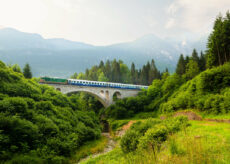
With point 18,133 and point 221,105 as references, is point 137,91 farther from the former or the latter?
point 18,133

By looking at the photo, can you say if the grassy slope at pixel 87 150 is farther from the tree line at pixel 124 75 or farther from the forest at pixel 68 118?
the tree line at pixel 124 75

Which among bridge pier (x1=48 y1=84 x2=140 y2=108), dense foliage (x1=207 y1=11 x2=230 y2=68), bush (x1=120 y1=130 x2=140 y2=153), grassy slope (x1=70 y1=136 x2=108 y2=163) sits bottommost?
grassy slope (x1=70 y1=136 x2=108 y2=163)

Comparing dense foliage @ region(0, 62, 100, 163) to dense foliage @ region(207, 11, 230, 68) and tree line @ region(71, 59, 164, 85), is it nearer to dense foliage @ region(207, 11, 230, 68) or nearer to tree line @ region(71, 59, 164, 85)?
dense foliage @ region(207, 11, 230, 68)

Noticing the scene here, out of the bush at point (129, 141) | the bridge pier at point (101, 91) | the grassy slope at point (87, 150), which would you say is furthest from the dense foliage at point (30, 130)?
the bridge pier at point (101, 91)

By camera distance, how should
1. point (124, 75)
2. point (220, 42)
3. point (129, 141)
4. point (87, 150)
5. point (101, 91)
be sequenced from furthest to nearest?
point (124, 75) < point (101, 91) < point (220, 42) < point (87, 150) < point (129, 141)

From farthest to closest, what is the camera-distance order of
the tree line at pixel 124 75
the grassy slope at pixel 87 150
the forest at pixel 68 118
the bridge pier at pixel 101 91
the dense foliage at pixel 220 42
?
1. the tree line at pixel 124 75
2. the bridge pier at pixel 101 91
3. the dense foliage at pixel 220 42
4. the grassy slope at pixel 87 150
5. the forest at pixel 68 118

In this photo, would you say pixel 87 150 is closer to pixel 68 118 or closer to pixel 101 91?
pixel 68 118

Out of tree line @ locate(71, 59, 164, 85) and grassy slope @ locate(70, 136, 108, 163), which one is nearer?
grassy slope @ locate(70, 136, 108, 163)

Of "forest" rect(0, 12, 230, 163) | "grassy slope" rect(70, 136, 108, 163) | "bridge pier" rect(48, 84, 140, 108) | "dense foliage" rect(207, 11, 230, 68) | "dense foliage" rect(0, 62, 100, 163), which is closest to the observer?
"forest" rect(0, 12, 230, 163)

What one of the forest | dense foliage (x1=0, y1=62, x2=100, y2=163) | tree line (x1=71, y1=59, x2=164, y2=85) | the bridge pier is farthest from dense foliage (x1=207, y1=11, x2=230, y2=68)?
tree line (x1=71, y1=59, x2=164, y2=85)

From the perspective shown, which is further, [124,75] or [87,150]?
[124,75]

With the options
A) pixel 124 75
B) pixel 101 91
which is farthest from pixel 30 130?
pixel 124 75

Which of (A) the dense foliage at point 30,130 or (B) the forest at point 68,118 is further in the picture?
(A) the dense foliage at point 30,130

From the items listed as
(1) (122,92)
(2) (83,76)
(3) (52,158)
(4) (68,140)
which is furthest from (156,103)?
(2) (83,76)
